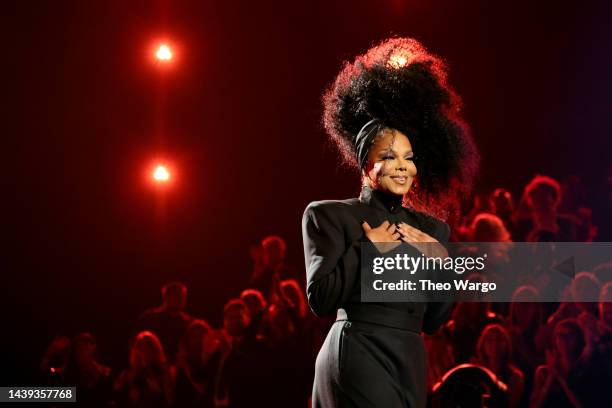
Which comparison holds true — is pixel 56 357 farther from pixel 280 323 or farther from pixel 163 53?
pixel 163 53

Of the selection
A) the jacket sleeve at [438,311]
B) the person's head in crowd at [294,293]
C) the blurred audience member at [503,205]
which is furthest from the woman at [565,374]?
the jacket sleeve at [438,311]

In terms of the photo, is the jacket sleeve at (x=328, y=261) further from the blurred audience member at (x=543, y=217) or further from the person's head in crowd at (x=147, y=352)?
the person's head in crowd at (x=147, y=352)

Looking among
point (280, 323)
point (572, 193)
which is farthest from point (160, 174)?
point (572, 193)

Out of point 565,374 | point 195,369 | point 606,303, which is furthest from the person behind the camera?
point 195,369

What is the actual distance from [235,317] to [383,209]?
4.24 m

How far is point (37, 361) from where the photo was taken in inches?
227

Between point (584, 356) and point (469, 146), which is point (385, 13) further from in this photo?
point (469, 146)

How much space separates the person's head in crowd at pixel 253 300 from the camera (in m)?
5.96

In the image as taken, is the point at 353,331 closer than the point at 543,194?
Yes

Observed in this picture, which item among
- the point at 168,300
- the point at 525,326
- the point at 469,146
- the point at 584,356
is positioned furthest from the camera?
the point at 168,300

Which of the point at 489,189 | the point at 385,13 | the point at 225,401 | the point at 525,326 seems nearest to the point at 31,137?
the point at 225,401

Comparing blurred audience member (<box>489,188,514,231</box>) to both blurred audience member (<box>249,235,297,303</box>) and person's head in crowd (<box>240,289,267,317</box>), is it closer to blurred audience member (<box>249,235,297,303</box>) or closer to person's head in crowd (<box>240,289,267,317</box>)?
blurred audience member (<box>249,235,297,303</box>)

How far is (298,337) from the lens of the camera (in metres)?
5.58

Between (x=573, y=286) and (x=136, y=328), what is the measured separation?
3295 mm
